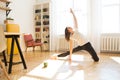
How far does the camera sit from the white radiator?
5.49 meters

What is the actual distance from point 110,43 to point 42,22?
284cm

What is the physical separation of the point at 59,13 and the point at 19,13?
156 cm

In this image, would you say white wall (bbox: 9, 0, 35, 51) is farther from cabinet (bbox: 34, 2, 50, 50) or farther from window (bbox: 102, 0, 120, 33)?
window (bbox: 102, 0, 120, 33)

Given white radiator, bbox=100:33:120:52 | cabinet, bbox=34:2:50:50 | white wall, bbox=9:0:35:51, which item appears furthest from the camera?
cabinet, bbox=34:2:50:50

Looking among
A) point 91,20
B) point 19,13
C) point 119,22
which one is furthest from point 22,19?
point 119,22

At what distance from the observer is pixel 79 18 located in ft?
19.8

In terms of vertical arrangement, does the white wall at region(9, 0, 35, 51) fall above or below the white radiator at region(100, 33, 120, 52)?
above

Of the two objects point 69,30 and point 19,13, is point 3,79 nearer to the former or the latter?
point 69,30

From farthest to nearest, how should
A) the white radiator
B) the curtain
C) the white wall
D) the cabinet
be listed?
the cabinet < the white wall < the curtain < the white radiator

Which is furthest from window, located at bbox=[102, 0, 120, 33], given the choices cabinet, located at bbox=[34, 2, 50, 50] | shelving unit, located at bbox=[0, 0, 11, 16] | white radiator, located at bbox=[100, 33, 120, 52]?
shelving unit, located at bbox=[0, 0, 11, 16]

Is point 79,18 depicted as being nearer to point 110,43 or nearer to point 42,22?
point 110,43

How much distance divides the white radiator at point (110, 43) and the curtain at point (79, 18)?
0.60ft

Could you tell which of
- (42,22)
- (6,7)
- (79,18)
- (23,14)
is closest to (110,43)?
(79,18)

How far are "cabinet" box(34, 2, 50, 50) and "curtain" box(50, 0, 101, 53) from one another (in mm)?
268
